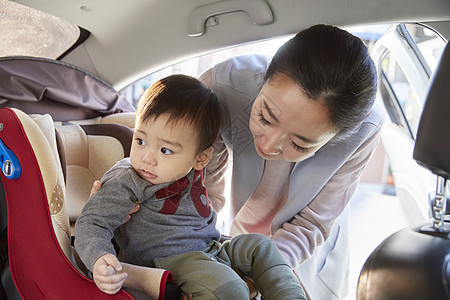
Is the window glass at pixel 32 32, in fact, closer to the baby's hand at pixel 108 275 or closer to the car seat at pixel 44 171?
the car seat at pixel 44 171

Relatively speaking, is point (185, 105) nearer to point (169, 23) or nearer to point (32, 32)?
point (169, 23)

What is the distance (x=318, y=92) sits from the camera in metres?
1.10

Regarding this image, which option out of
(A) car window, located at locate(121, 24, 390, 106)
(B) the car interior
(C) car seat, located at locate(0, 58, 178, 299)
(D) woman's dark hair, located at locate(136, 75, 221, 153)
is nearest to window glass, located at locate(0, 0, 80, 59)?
(B) the car interior

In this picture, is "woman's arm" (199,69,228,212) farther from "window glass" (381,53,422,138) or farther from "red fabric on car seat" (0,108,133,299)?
"window glass" (381,53,422,138)

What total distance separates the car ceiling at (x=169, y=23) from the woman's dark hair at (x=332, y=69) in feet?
0.71

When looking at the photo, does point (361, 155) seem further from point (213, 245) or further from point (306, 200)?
point (213, 245)

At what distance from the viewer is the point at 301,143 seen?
1187 millimetres

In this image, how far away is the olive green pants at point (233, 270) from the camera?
1.04 metres

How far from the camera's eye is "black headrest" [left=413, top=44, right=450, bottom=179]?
849 millimetres

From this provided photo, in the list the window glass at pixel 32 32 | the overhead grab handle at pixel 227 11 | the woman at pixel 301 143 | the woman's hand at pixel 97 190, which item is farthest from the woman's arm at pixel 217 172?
the window glass at pixel 32 32

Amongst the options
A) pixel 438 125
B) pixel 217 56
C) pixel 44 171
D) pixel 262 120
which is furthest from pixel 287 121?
pixel 217 56

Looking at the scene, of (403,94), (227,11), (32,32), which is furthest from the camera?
(403,94)

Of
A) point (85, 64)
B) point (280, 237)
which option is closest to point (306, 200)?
point (280, 237)

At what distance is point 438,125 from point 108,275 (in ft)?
2.24
